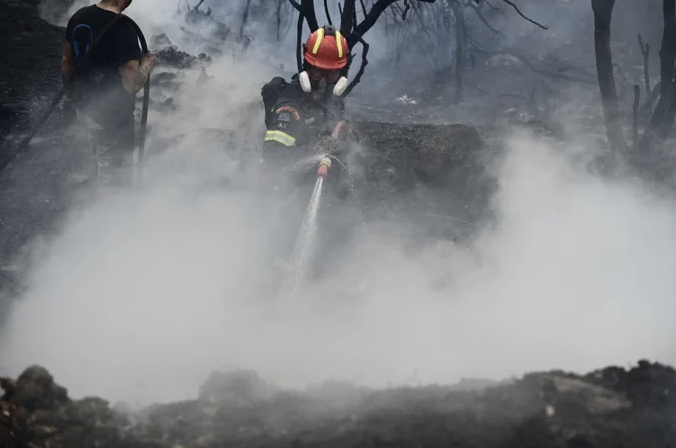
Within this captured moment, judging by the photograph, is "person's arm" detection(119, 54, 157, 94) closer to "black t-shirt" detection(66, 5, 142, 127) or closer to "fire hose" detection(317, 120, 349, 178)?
"black t-shirt" detection(66, 5, 142, 127)

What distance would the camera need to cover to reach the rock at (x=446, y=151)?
6.62 m

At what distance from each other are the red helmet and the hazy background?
4.57 ft

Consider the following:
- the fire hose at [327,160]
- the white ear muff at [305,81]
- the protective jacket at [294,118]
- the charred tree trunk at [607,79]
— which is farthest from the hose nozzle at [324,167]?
the charred tree trunk at [607,79]

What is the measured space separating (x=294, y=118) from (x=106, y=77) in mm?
1519

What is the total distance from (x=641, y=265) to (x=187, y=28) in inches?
343

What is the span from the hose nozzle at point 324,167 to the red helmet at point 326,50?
768mm

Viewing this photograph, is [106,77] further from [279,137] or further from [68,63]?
[279,137]

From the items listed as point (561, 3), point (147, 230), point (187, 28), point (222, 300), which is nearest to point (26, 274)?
point (147, 230)

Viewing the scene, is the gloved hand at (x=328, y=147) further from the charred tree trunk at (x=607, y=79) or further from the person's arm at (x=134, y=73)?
the charred tree trunk at (x=607, y=79)

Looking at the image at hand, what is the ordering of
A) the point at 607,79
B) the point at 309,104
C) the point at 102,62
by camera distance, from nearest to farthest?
the point at 102,62 → the point at 309,104 → the point at 607,79

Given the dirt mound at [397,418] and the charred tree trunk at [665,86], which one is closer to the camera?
the dirt mound at [397,418]

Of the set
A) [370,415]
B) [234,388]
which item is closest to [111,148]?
[234,388]

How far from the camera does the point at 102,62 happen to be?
502cm

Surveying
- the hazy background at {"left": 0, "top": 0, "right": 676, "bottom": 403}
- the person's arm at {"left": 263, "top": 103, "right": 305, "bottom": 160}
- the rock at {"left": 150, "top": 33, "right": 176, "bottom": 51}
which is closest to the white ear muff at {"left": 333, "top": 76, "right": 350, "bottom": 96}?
the person's arm at {"left": 263, "top": 103, "right": 305, "bottom": 160}
